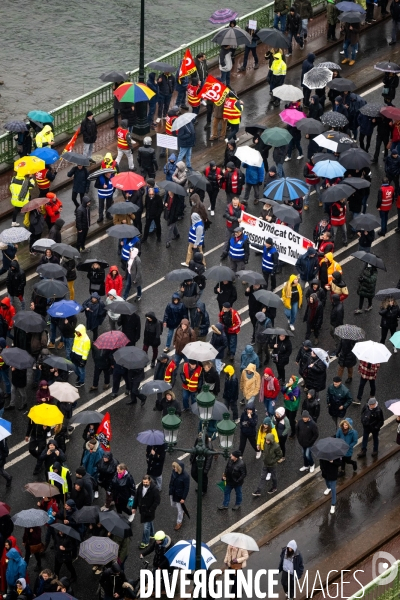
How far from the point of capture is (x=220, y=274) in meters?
32.7

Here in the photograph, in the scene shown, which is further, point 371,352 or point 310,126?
point 310,126

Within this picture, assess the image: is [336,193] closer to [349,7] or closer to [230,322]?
[230,322]

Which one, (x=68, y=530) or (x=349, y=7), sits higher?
(x=349, y=7)

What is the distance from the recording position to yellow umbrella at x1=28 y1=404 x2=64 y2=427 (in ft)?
96.1

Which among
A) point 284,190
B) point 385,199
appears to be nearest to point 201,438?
point 284,190

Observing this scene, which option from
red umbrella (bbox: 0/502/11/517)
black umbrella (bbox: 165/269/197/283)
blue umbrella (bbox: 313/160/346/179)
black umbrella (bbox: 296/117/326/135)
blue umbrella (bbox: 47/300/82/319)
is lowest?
red umbrella (bbox: 0/502/11/517)

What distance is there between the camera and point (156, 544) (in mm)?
27000

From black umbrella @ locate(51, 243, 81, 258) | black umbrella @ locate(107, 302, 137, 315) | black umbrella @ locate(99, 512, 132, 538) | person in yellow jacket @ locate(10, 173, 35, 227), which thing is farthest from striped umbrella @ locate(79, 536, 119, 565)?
person in yellow jacket @ locate(10, 173, 35, 227)

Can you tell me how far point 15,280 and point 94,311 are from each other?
7.68ft

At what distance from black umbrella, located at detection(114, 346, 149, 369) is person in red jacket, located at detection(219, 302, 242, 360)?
2.14m

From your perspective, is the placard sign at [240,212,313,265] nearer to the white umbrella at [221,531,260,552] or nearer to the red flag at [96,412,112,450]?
the red flag at [96,412,112,450]

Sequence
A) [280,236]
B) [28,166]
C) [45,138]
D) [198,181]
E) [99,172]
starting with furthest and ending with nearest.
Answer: [45,138] < [28,166] < [99,172] < [198,181] < [280,236]

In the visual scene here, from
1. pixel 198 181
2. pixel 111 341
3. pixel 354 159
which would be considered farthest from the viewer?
pixel 354 159

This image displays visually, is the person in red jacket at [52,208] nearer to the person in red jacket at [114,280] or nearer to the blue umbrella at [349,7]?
the person in red jacket at [114,280]
